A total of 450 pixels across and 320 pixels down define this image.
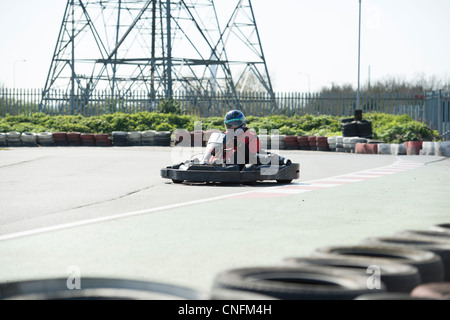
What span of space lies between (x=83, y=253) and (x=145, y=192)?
14.9 feet

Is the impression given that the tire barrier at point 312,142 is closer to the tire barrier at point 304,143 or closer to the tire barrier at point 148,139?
the tire barrier at point 304,143

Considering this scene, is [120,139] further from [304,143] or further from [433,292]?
[433,292]

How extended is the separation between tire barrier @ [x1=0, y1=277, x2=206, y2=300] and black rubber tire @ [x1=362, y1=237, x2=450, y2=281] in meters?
1.57

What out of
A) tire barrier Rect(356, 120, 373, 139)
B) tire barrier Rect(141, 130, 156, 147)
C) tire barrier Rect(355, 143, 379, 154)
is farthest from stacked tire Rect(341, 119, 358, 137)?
tire barrier Rect(141, 130, 156, 147)

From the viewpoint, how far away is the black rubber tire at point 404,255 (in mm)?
3746

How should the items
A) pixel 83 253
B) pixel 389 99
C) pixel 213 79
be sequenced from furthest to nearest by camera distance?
pixel 213 79 → pixel 389 99 → pixel 83 253

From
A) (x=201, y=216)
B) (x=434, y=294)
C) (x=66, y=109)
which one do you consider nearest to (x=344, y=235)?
(x=201, y=216)

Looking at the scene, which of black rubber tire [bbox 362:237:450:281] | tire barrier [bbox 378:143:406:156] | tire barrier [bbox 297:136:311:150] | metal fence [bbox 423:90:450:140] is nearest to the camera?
black rubber tire [bbox 362:237:450:281]

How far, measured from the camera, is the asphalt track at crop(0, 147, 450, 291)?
4309 mm

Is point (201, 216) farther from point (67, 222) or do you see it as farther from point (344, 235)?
point (344, 235)

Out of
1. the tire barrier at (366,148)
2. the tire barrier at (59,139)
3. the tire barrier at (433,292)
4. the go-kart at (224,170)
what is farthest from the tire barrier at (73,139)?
the tire barrier at (433,292)

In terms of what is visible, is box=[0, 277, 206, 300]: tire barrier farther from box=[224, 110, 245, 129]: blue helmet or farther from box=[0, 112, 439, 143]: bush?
box=[0, 112, 439, 143]: bush

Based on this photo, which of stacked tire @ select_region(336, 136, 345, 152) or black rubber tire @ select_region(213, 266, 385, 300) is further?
stacked tire @ select_region(336, 136, 345, 152)
